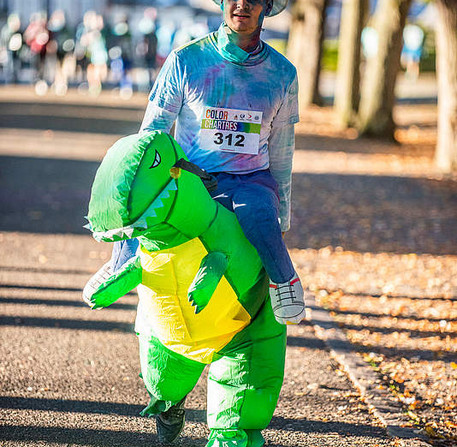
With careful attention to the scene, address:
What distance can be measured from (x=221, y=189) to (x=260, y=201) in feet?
0.79

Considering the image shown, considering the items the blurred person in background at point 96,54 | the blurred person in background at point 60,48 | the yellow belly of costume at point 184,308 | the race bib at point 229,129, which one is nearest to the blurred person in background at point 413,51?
the blurred person in background at point 96,54

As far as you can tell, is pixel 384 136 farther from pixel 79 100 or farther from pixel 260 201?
pixel 260 201

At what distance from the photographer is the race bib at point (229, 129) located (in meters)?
3.86

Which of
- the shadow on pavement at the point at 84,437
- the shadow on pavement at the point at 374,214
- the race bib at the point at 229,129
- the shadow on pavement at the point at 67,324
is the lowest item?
the shadow on pavement at the point at 374,214

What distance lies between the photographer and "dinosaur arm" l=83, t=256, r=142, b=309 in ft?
12.4

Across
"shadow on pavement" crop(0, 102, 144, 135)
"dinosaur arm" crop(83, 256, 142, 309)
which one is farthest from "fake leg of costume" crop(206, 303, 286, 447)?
"shadow on pavement" crop(0, 102, 144, 135)

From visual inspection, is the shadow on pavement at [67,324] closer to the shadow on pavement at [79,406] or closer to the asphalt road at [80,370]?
the asphalt road at [80,370]

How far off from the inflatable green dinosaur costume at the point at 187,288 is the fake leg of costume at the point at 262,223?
7 centimetres

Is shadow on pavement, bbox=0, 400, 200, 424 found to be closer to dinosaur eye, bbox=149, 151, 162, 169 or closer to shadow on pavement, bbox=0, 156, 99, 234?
dinosaur eye, bbox=149, 151, 162, 169

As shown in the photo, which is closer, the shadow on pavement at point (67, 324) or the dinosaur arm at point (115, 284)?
the dinosaur arm at point (115, 284)

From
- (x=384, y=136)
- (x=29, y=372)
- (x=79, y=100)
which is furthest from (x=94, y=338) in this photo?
(x=79, y=100)

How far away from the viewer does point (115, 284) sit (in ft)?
12.4

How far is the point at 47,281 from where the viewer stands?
745 cm

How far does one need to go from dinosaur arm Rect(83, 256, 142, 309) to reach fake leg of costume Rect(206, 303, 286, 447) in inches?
22.2
